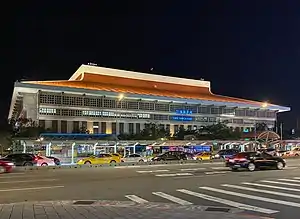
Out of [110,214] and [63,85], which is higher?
[63,85]

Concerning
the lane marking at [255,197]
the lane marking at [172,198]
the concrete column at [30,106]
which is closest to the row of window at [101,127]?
the concrete column at [30,106]

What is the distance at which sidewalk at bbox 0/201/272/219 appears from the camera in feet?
33.1

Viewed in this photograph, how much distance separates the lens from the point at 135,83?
3905 inches

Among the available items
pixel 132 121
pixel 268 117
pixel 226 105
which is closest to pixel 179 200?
pixel 132 121

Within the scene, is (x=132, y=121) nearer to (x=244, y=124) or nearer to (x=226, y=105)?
(x=226, y=105)

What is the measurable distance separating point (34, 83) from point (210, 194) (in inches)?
2526

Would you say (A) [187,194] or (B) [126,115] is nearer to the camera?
(A) [187,194]

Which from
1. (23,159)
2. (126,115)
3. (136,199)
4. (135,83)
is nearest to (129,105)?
(126,115)

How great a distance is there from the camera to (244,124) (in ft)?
350

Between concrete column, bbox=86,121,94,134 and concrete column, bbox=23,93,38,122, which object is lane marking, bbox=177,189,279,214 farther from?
concrete column, bbox=86,121,94,134

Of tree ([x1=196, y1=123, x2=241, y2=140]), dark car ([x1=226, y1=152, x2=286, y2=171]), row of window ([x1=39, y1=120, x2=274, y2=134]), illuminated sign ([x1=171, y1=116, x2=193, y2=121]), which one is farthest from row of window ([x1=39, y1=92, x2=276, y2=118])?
dark car ([x1=226, y1=152, x2=286, y2=171])

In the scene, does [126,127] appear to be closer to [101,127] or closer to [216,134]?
[101,127]

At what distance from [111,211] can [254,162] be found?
19958 mm

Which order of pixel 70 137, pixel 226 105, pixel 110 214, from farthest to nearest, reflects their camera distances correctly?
1. pixel 226 105
2. pixel 70 137
3. pixel 110 214
